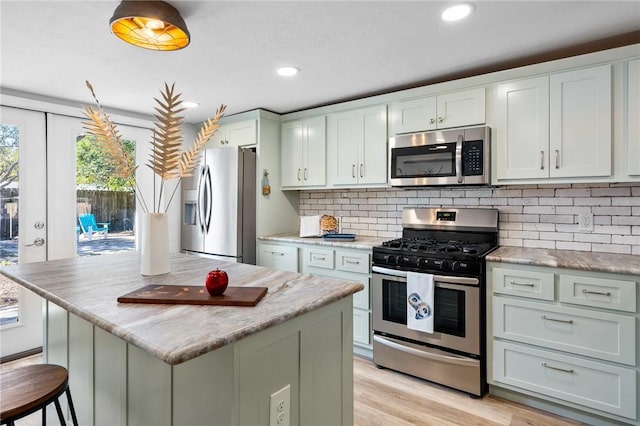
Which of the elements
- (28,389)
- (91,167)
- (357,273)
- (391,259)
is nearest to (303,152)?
(357,273)

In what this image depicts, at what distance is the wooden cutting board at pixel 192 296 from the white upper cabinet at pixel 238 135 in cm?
250

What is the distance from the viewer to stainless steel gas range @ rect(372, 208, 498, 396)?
7.88 ft

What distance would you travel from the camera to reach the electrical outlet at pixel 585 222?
2.52 metres

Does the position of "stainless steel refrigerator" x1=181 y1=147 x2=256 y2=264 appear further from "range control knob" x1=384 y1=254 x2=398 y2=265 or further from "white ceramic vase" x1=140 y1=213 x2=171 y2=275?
"white ceramic vase" x1=140 y1=213 x2=171 y2=275

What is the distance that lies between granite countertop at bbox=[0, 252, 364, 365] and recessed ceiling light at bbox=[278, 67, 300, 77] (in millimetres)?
1474

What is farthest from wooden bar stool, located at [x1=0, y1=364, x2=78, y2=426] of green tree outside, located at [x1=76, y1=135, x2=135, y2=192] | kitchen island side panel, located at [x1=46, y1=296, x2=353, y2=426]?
green tree outside, located at [x1=76, y1=135, x2=135, y2=192]

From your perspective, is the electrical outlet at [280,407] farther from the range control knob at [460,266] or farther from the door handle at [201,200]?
the door handle at [201,200]

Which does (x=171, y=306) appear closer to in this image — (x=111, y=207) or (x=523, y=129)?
(x=523, y=129)

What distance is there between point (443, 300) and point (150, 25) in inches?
93.2

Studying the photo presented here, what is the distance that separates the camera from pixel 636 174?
7.00 ft

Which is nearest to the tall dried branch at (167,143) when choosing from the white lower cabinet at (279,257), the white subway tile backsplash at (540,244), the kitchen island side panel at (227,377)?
the kitchen island side panel at (227,377)

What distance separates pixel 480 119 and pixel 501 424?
79.5 inches

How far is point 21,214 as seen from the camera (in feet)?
10.3

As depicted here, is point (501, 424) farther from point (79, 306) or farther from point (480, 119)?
point (79, 306)
